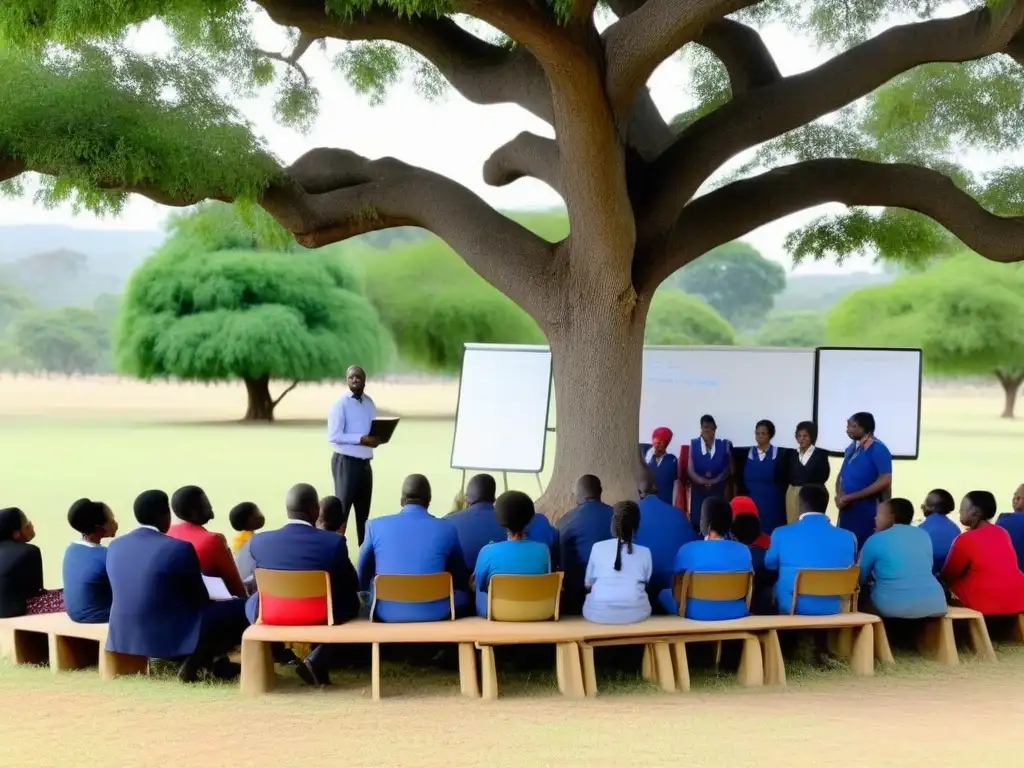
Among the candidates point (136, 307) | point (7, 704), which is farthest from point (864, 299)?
point (7, 704)

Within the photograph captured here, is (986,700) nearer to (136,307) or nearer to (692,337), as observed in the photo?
(136,307)

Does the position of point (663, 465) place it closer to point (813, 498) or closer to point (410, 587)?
point (813, 498)

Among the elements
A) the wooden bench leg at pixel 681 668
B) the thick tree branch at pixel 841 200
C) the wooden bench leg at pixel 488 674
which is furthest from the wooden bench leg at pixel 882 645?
the thick tree branch at pixel 841 200

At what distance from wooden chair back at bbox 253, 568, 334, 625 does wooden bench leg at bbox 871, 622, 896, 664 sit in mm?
3011

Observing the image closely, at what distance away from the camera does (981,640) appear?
7168mm

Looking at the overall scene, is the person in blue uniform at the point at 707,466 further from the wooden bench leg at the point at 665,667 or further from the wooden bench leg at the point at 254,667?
the wooden bench leg at the point at 254,667

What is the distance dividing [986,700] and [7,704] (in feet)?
15.5

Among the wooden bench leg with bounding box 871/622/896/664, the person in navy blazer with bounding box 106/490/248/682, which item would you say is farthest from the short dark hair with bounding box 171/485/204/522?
the wooden bench leg with bounding box 871/622/896/664

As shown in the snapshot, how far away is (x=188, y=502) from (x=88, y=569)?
1.98 ft

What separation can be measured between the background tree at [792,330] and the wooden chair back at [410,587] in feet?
316

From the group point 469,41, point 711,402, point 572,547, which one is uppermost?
point 469,41

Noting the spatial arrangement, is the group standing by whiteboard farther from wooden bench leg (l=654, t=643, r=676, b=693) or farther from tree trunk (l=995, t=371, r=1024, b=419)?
tree trunk (l=995, t=371, r=1024, b=419)

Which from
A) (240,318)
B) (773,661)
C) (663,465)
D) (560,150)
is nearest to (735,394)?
(663,465)

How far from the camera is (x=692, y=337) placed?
86000 mm
